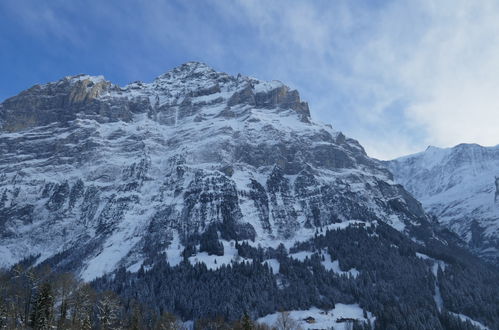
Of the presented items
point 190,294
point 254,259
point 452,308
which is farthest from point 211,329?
point 452,308

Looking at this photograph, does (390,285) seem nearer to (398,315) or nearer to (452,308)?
(452,308)

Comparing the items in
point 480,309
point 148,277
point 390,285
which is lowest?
point 480,309

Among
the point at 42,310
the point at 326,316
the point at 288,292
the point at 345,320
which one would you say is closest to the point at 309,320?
the point at 326,316

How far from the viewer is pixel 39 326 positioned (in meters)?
87.8

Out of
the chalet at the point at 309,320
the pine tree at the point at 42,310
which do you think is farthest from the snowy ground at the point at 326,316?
the pine tree at the point at 42,310

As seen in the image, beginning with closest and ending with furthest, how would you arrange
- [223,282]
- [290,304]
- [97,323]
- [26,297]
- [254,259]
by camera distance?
[26,297]
[97,323]
[290,304]
[223,282]
[254,259]

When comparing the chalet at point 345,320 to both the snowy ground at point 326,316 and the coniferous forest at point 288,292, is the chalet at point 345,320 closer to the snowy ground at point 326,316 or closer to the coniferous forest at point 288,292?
the snowy ground at point 326,316

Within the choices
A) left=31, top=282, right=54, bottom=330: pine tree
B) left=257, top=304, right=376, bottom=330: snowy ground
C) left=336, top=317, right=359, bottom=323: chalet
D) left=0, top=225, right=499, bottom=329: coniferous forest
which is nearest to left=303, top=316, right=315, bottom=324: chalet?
left=257, top=304, right=376, bottom=330: snowy ground

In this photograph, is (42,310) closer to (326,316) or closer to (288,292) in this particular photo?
(326,316)

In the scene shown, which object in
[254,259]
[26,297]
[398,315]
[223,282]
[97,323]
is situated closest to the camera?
[26,297]

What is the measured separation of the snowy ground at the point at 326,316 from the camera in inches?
5832

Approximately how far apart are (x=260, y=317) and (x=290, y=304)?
40.5ft

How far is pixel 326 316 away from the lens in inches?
6171

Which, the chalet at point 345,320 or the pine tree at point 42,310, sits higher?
the pine tree at point 42,310
